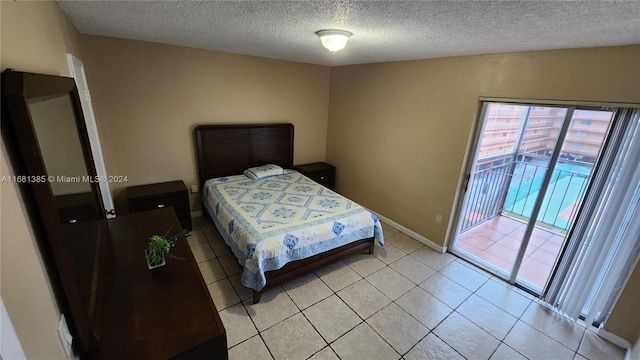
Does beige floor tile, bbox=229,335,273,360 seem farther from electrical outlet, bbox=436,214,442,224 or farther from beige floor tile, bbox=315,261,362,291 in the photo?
electrical outlet, bbox=436,214,442,224

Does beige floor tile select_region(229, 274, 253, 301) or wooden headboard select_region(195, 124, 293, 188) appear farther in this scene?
wooden headboard select_region(195, 124, 293, 188)

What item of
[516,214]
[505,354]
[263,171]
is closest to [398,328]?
[505,354]

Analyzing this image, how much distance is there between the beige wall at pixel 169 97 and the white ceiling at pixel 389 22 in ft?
1.44

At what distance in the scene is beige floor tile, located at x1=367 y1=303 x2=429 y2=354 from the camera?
2.04m

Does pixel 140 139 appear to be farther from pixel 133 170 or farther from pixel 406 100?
pixel 406 100

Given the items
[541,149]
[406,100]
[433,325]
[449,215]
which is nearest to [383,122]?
[406,100]

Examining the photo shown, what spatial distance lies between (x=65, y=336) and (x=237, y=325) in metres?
1.37

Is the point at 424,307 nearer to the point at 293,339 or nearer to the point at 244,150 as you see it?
the point at 293,339

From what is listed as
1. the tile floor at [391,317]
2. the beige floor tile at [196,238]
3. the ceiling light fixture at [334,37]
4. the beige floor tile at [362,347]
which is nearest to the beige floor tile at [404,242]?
the tile floor at [391,317]

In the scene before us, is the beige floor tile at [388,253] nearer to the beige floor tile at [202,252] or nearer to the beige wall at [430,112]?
the beige wall at [430,112]

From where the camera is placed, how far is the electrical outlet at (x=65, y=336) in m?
0.87

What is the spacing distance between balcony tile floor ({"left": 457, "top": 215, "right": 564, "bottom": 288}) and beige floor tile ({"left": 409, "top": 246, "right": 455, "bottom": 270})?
1.05ft

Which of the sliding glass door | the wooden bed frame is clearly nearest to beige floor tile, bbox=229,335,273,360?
the wooden bed frame

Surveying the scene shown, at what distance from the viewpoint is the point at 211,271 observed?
269cm
